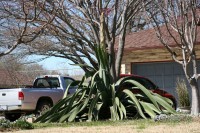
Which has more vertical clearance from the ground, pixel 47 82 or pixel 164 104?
pixel 47 82

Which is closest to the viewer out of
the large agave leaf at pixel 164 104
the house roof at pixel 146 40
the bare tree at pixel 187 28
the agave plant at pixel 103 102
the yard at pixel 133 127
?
the yard at pixel 133 127

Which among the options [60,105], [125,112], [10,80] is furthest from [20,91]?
[10,80]

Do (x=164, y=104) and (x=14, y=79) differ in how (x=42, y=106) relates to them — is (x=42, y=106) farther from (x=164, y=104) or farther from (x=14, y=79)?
(x=14, y=79)

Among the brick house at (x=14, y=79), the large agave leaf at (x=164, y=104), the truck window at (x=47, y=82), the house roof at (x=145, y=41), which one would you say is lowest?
the large agave leaf at (x=164, y=104)

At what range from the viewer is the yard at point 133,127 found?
9570mm

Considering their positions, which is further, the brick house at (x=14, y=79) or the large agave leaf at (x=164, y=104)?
the brick house at (x=14, y=79)

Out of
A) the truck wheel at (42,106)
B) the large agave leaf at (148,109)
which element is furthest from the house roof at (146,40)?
the large agave leaf at (148,109)

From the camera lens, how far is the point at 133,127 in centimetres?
1018

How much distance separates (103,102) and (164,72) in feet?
26.6

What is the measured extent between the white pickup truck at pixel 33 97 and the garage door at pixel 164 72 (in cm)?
500

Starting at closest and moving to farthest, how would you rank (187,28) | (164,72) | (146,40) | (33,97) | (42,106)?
(187,28)
(33,97)
(42,106)
(164,72)
(146,40)

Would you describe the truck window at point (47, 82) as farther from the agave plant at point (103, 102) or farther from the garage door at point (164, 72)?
the garage door at point (164, 72)

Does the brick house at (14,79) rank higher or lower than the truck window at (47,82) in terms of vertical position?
higher

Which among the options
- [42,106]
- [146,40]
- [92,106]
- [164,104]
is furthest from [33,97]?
[146,40]
